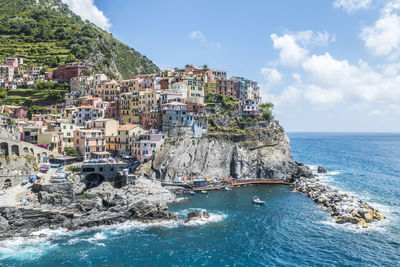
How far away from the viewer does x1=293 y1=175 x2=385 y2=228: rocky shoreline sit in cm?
5438

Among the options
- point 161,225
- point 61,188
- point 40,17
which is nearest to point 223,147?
point 161,225

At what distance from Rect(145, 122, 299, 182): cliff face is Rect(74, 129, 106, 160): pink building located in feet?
52.7

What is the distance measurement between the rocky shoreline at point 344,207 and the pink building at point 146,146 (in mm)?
42968

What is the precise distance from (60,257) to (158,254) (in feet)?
45.8

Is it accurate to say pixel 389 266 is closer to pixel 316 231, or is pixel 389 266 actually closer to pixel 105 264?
pixel 316 231

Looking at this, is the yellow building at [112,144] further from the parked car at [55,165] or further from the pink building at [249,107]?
the pink building at [249,107]

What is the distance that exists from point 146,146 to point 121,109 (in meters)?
26.7

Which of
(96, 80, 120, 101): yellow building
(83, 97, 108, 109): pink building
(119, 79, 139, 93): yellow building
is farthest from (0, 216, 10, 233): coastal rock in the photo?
(119, 79, 139, 93): yellow building

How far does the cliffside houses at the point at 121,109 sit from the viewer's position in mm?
84812

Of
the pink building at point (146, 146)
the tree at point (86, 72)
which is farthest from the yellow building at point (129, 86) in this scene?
the pink building at point (146, 146)

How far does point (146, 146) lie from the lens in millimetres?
84250

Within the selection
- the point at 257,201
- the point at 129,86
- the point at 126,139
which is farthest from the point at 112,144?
the point at 257,201

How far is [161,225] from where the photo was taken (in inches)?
2111

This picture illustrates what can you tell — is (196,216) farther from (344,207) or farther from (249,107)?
(249,107)
